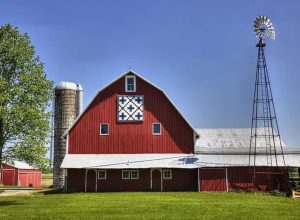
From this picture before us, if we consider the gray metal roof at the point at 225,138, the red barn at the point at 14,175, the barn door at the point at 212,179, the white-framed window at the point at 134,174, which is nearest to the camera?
the barn door at the point at 212,179

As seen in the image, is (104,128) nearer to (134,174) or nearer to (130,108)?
(130,108)

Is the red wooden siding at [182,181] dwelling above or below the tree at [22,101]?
below

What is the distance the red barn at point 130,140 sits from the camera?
34.4 m

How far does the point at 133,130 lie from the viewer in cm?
3550

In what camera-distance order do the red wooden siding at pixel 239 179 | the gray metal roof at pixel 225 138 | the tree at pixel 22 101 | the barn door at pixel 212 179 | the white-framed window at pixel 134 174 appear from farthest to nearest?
1. the gray metal roof at pixel 225 138
2. the white-framed window at pixel 134 174
3. the barn door at pixel 212 179
4. the red wooden siding at pixel 239 179
5. the tree at pixel 22 101

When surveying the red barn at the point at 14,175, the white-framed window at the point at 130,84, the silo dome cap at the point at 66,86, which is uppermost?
the silo dome cap at the point at 66,86

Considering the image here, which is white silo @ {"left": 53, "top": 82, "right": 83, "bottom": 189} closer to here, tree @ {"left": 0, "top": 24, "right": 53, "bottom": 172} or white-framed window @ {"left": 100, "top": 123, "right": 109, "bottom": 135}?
white-framed window @ {"left": 100, "top": 123, "right": 109, "bottom": 135}

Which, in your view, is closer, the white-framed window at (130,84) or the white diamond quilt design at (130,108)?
the white diamond quilt design at (130,108)

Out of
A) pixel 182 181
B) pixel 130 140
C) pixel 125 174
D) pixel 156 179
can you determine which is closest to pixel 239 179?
pixel 182 181

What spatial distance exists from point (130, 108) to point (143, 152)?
3830mm

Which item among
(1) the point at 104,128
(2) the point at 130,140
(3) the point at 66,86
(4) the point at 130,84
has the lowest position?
(2) the point at 130,140

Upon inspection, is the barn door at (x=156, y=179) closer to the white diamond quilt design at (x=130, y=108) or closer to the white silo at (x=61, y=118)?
the white diamond quilt design at (x=130, y=108)

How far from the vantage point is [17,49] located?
24047 millimetres

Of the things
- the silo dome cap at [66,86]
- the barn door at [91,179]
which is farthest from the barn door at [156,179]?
the silo dome cap at [66,86]
